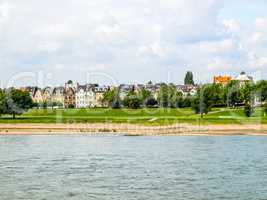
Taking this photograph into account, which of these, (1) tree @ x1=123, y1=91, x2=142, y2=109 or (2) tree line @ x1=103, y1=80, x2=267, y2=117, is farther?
(1) tree @ x1=123, y1=91, x2=142, y2=109

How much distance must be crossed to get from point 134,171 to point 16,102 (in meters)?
85.2

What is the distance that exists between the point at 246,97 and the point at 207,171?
102304 mm

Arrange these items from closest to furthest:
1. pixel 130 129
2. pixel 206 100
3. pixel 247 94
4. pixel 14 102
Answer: pixel 130 129, pixel 14 102, pixel 206 100, pixel 247 94

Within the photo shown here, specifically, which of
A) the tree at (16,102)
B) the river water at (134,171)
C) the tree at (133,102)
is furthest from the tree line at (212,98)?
the river water at (134,171)

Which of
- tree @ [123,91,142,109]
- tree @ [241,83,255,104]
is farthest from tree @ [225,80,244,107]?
tree @ [123,91,142,109]

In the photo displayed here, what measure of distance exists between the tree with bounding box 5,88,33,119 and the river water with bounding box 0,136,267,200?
5333cm

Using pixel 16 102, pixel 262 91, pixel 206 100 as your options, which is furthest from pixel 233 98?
pixel 16 102

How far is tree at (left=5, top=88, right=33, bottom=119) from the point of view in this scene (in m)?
126

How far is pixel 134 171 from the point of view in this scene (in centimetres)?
4738

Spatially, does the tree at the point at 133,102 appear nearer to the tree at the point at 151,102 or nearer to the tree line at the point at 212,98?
the tree line at the point at 212,98

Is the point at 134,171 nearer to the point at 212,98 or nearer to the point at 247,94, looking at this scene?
the point at 212,98

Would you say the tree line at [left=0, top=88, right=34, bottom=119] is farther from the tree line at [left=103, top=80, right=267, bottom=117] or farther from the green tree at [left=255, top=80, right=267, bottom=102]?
the green tree at [left=255, top=80, right=267, bottom=102]

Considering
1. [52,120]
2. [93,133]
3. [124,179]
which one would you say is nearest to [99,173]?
[124,179]

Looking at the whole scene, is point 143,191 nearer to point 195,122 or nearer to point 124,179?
point 124,179
